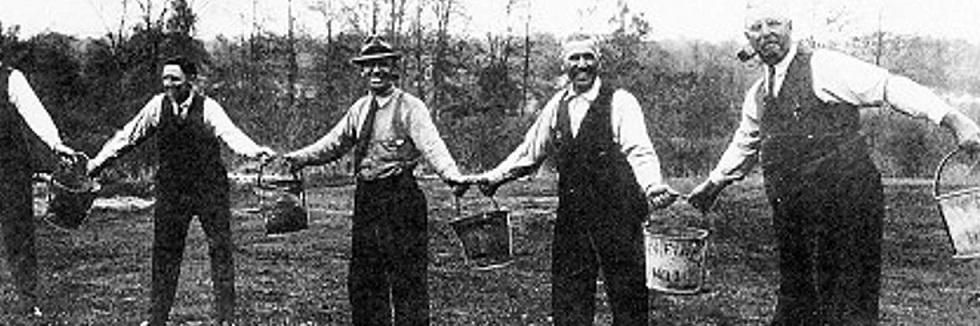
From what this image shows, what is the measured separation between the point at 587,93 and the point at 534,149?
0.38 metres

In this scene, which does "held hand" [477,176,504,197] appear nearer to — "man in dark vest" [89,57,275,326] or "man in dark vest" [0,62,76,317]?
"man in dark vest" [89,57,275,326]

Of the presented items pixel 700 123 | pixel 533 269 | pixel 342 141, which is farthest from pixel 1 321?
pixel 700 123

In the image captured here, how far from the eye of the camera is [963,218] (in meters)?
4.16

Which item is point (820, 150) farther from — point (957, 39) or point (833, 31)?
point (833, 31)

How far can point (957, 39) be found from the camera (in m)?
6.85

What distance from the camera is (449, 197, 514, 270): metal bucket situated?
192 inches

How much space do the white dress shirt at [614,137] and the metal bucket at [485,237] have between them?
0.68ft

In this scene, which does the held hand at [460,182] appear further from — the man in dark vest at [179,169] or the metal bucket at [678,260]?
the man in dark vest at [179,169]

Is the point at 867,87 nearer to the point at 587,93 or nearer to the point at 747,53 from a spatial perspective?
the point at 747,53

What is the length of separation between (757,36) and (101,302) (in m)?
4.37

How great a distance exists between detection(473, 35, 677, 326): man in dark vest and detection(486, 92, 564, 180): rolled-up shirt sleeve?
37 mm

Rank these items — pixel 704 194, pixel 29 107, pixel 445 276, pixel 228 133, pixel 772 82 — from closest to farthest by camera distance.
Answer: pixel 772 82, pixel 704 194, pixel 228 133, pixel 29 107, pixel 445 276

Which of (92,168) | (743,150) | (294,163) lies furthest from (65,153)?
(743,150)

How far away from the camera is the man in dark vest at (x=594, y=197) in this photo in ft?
15.1
